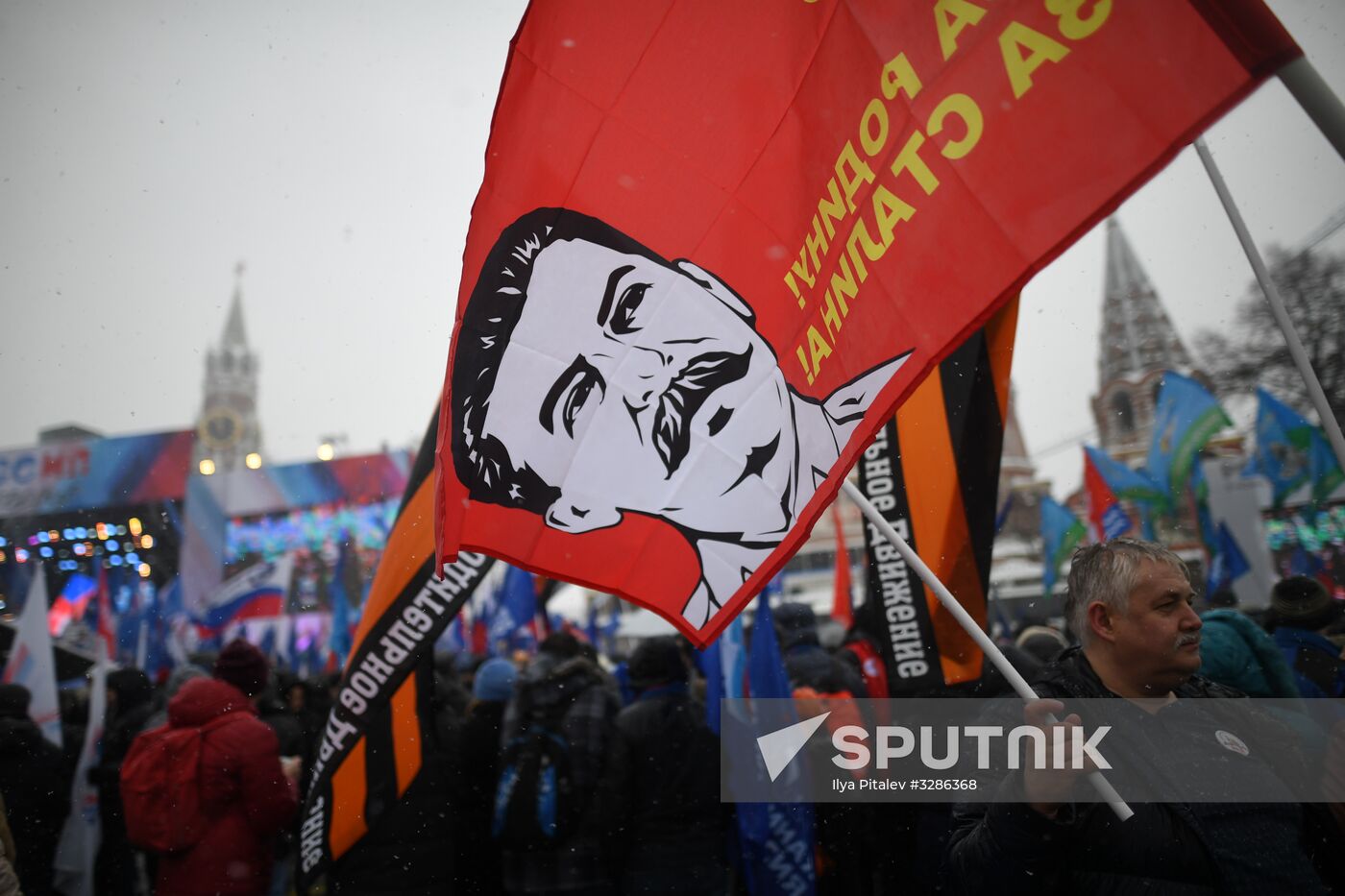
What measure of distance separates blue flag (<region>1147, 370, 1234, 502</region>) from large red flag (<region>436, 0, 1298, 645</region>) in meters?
11.7

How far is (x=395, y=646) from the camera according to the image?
12.1 feet

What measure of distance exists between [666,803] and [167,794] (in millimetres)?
2069

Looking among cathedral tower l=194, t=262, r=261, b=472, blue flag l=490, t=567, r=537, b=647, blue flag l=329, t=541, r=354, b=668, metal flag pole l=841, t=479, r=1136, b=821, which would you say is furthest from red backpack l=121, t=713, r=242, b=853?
cathedral tower l=194, t=262, r=261, b=472

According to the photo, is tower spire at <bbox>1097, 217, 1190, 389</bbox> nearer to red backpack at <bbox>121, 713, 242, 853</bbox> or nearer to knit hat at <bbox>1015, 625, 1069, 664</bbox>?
knit hat at <bbox>1015, 625, 1069, 664</bbox>

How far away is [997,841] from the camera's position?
1.71 meters

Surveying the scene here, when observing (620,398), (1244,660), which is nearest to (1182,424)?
(1244,660)

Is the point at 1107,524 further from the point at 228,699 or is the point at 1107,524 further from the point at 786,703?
the point at 228,699

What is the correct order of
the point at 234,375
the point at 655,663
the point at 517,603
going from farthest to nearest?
the point at 234,375
the point at 517,603
the point at 655,663

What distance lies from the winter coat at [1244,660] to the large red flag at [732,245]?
6.26ft

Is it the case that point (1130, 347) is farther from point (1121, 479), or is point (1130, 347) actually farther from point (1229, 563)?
point (1229, 563)

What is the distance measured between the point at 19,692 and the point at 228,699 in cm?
175

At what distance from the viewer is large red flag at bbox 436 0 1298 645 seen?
Answer: 146cm

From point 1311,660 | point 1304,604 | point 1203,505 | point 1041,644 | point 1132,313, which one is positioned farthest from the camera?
point 1132,313

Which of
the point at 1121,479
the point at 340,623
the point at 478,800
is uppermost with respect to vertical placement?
the point at 1121,479
